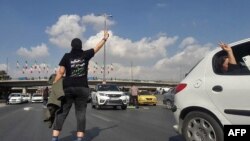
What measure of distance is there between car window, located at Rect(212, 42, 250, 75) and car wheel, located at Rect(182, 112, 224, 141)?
74 centimetres

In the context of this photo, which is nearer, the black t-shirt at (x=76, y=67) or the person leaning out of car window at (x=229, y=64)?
the person leaning out of car window at (x=229, y=64)

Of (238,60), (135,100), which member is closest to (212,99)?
(238,60)

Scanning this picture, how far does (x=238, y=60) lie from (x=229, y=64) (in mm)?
223

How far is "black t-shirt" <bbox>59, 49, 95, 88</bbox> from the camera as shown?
783cm

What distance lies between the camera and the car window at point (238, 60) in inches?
247

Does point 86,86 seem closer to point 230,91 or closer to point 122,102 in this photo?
point 230,91

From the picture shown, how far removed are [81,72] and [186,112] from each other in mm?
2173

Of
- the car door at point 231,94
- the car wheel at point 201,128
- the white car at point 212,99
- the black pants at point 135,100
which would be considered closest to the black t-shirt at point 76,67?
the white car at point 212,99

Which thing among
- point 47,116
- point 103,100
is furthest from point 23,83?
point 47,116

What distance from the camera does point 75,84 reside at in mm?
7797

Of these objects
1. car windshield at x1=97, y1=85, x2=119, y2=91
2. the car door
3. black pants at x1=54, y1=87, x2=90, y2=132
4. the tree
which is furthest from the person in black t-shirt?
the tree

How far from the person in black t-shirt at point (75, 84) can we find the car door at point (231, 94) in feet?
8.06

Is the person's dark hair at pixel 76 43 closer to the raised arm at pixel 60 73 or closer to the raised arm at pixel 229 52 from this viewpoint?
the raised arm at pixel 60 73

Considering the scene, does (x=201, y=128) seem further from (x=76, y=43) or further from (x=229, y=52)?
(x=76, y=43)
